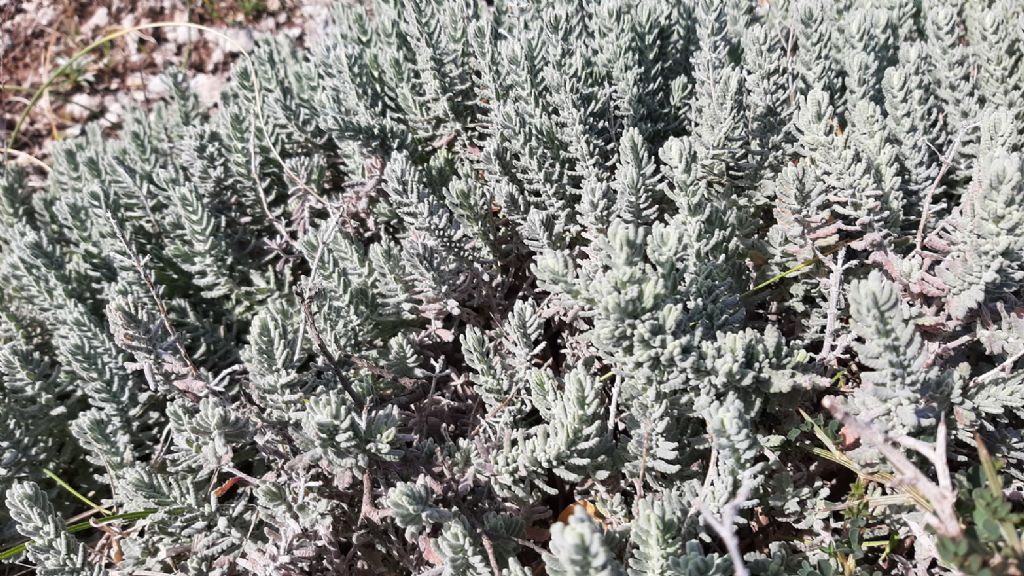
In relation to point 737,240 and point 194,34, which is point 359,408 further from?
point 194,34

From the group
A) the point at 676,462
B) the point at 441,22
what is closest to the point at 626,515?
the point at 676,462

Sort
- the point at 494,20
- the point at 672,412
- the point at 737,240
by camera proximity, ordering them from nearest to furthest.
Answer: the point at 672,412 → the point at 737,240 → the point at 494,20

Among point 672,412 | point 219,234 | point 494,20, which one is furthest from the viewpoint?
point 494,20

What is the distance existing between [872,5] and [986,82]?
24.5 inches

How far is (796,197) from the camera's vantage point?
2252mm

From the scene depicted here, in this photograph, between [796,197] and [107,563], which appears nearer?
[796,197]

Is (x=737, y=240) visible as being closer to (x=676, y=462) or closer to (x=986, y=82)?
(x=676, y=462)

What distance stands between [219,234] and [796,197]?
199 centimetres

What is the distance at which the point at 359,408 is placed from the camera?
2469mm

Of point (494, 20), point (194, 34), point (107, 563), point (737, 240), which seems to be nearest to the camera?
point (737, 240)

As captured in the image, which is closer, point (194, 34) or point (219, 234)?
point (219, 234)

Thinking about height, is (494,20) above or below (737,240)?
above

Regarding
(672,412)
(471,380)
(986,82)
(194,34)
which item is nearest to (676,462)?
(672,412)

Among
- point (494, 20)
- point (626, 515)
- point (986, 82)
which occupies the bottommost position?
point (626, 515)
